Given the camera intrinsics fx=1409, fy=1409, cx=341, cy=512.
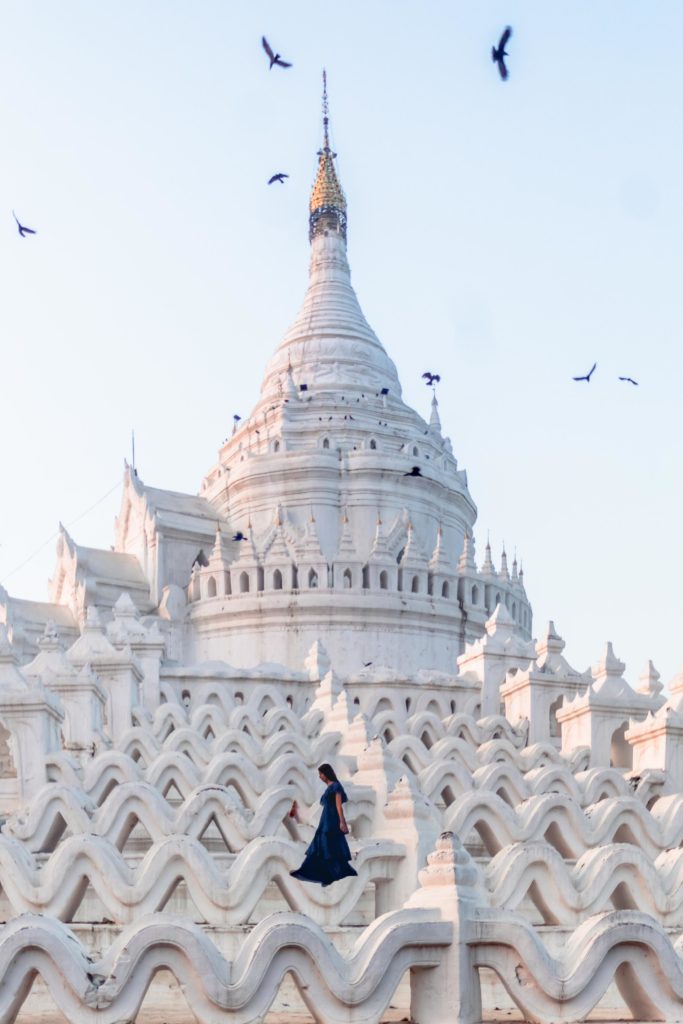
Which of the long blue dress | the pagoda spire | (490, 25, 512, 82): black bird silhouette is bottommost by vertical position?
the long blue dress

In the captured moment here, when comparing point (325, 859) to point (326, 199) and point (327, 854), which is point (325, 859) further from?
point (326, 199)

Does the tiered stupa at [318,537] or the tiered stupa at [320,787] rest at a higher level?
the tiered stupa at [318,537]

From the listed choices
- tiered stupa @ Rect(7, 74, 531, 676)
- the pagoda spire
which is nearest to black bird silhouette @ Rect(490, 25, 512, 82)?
tiered stupa @ Rect(7, 74, 531, 676)

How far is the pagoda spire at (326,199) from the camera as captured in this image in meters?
58.5

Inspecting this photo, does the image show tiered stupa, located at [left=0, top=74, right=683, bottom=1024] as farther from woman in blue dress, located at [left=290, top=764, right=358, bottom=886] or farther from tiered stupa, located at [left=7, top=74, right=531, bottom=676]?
woman in blue dress, located at [left=290, top=764, right=358, bottom=886]

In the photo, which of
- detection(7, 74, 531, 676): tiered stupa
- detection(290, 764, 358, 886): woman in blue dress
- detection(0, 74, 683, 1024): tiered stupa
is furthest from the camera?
detection(7, 74, 531, 676): tiered stupa

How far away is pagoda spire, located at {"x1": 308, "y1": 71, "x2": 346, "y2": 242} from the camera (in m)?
58.5

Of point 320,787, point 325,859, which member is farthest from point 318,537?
point 325,859

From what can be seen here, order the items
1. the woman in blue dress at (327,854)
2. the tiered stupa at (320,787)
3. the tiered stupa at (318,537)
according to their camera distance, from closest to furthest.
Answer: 1. the tiered stupa at (320,787)
2. the woman in blue dress at (327,854)
3. the tiered stupa at (318,537)

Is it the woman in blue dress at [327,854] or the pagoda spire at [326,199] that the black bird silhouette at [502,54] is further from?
the pagoda spire at [326,199]

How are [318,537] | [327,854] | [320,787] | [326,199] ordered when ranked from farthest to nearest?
[326,199]
[318,537]
[320,787]
[327,854]

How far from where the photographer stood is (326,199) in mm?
58906

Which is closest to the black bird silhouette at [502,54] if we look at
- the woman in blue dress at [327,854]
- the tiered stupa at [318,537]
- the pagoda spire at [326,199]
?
the woman in blue dress at [327,854]

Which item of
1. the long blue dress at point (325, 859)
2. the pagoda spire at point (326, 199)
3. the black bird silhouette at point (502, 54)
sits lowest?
the long blue dress at point (325, 859)
